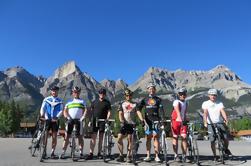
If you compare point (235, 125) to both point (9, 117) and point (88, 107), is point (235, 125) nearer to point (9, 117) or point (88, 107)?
point (9, 117)

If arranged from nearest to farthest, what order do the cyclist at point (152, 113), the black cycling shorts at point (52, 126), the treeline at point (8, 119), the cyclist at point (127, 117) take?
the cyclist at point (127, 117) < the cyclist at point (152, 113) < the black cycling shorts at point (52, 126) < the treeline at point (8, 119)

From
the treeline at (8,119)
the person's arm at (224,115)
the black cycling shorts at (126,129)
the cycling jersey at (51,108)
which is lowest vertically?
the black cycling shorts at (126,129)

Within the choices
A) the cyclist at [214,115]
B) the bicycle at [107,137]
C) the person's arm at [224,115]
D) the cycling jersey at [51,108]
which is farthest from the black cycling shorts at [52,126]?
the person's arm at [224,115]

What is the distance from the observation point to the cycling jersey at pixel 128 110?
12.5 meters

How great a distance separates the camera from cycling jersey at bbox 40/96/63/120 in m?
13.2

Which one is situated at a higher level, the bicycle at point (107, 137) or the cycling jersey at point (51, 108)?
the cycling jersey at point (51, 108)

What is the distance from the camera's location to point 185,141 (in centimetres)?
1242

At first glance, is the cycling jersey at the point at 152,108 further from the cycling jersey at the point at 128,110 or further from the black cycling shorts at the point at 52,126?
the black cycling shorts at the point at 52,126

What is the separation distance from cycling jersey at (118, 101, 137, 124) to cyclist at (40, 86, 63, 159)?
2.07 meters

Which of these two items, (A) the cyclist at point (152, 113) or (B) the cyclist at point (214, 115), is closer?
(A) the cyclist at point (152, 113)

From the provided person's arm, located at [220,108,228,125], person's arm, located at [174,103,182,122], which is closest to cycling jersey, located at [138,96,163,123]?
person's arm, located at [174,103,182,122]

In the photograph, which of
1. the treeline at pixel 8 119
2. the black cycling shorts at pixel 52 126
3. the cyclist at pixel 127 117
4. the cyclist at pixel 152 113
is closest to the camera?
the cyclist at pixel 127 117

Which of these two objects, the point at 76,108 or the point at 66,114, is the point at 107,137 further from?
the point at 66,114

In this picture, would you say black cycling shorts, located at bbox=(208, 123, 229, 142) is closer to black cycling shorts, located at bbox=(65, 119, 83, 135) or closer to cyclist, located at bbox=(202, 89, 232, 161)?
cyclist, located at bbox=(202, 89, 232, 161)
